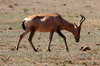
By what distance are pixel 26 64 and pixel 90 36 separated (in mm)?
11177

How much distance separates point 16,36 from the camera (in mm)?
23094

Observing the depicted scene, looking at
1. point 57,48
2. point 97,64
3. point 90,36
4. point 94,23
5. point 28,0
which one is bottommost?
point 28,0

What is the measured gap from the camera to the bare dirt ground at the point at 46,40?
13609 mm

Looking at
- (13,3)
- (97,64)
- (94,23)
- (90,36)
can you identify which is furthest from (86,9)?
(97,64)

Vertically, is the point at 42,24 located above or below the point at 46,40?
above

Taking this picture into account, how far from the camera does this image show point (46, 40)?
70.9 ft

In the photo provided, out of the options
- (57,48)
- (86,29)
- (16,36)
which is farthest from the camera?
(86,29)

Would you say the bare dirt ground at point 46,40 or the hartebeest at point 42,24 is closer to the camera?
the bare dirt ground at point 46,40

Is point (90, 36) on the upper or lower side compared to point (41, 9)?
upper

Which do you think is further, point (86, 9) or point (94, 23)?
point (86, 9)

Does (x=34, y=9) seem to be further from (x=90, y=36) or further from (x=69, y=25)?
(x=69, y=25)

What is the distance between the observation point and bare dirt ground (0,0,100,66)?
13.6m

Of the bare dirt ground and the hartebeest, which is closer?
the bare dirt ground

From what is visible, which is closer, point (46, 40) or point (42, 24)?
point (42, 24)
